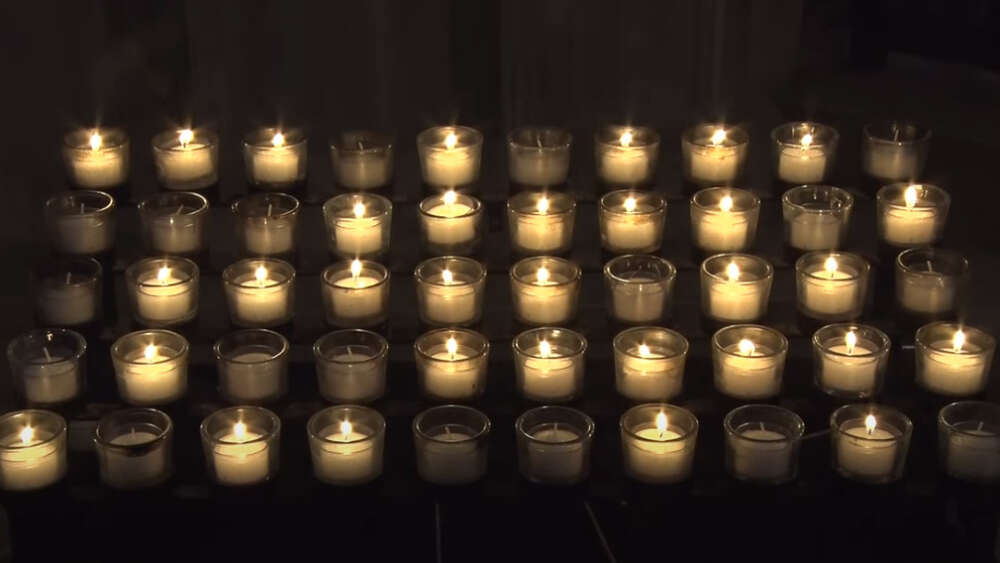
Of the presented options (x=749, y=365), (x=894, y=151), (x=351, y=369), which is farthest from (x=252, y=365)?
(x=894, y=151)

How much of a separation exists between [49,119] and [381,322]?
68cm

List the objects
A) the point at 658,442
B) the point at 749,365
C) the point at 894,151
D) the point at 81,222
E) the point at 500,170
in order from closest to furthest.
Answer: the point at 658,442, the point at 749,365, the point at 81,222, the point at 894,151, the point at 500,170

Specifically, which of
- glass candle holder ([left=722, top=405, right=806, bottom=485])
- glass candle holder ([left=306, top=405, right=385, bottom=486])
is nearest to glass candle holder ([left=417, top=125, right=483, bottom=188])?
glass candle holder ([left=306, top=405, right=385, bottom=486])

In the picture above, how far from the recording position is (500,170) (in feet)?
10.2

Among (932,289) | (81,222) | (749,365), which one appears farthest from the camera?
(81,222)

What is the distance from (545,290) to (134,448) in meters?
0.57

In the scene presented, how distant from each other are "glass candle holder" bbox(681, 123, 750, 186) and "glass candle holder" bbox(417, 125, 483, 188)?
30 cm

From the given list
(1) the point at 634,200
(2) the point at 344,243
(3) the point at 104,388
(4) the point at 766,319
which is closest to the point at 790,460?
(4) the point at 766,319

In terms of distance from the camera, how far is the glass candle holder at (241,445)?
2.34m

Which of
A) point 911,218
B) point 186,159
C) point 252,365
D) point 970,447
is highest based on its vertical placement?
point 186,159

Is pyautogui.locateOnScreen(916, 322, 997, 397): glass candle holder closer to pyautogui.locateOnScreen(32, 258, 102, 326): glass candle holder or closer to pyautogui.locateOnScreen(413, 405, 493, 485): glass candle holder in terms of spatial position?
pyautogui.locateOnScreen(413, 405, 493, 485): glass candle holder

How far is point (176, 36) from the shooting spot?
295cm

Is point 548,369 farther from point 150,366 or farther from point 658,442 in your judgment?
point 150,366

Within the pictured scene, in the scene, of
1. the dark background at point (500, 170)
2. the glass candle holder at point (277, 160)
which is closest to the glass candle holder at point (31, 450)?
the dark background at point (500, 170)
